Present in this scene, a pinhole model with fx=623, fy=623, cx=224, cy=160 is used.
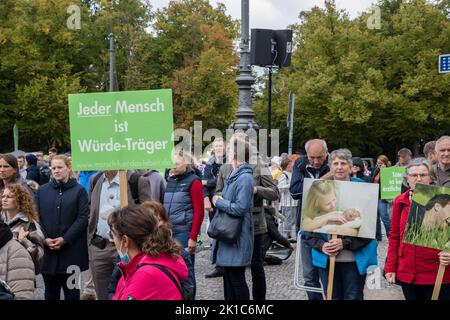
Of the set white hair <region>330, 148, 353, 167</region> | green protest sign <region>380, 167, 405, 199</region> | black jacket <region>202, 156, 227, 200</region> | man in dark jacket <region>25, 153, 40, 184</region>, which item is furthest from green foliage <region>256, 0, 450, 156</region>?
white hair <region>330, 148, 353, 167</region>

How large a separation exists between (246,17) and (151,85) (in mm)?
28841

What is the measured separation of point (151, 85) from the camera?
136 feet

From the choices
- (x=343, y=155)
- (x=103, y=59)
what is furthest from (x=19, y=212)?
(x=103, y=59)

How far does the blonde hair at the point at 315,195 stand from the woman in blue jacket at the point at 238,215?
2.93ft

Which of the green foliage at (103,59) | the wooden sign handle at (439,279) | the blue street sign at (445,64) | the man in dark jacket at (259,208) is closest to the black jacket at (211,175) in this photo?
the man in dark jacket at (259,208)

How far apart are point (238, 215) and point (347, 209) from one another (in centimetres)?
122

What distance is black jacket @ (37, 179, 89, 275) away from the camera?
5.88 metres

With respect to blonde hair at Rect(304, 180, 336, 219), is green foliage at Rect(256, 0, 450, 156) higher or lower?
higher

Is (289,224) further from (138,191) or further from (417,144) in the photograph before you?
(417,144)

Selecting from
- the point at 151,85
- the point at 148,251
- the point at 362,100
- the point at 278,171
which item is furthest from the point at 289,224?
the point at 151,85

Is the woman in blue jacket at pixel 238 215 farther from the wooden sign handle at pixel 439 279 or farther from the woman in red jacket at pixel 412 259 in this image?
the wooden sign handle at pixel 439 279

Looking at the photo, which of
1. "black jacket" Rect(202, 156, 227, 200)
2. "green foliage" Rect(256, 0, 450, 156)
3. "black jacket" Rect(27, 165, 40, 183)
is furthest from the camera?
"green foliage" Rect(256, 0, 450, 156)

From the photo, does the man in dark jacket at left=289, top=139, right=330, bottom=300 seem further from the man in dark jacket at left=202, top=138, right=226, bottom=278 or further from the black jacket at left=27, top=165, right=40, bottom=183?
the black jacket at left=27, top=165, right=40, bottom=183

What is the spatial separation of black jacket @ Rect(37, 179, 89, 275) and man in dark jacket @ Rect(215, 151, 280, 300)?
144cm
